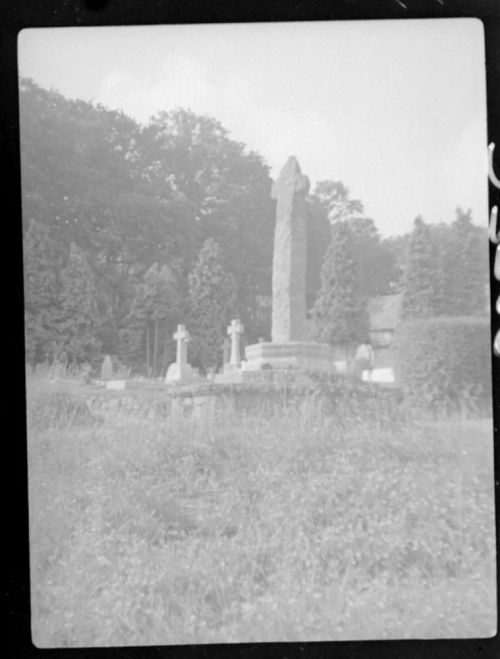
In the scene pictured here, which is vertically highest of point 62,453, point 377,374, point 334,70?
point 334,70

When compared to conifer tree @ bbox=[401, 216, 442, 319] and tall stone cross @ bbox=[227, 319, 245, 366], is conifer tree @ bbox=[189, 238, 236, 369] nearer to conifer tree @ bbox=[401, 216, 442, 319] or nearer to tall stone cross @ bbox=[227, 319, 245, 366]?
tall stone cross @ bbox=[227, 319, 245, 366]

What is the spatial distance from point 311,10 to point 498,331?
6.13ft

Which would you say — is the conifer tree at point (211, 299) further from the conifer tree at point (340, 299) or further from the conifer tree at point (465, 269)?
the conifer tree at point (465, 269)

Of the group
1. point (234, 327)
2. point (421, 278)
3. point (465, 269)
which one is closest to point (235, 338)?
point (234, 327)

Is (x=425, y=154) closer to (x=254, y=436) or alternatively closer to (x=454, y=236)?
(x=454, y=236)

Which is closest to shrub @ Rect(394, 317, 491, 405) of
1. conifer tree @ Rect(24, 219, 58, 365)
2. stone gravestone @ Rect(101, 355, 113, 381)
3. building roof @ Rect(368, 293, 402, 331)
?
building roof @ Rect(368, 293, 402, 331)

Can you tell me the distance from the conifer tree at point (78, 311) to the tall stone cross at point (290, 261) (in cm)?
92

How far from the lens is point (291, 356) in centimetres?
390

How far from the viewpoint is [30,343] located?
3816mm

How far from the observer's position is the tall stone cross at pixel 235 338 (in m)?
3.88

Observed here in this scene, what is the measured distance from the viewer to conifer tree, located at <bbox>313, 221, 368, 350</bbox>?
12.7ft

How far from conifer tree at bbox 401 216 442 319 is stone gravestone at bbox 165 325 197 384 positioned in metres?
1.11

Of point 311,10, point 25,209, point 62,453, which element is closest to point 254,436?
point 62,453

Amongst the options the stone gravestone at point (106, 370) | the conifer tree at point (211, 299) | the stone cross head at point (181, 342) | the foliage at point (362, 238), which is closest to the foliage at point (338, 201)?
the foliage at point (362, 238)
